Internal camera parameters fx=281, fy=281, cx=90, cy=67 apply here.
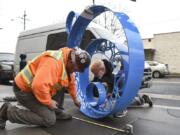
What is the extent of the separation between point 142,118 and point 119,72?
1.00m

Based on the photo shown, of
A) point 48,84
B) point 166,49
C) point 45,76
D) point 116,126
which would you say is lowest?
point 116,126

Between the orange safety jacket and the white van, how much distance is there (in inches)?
139

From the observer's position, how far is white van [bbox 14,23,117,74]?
8152 mm

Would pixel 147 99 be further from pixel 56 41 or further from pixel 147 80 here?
pixel 56 41

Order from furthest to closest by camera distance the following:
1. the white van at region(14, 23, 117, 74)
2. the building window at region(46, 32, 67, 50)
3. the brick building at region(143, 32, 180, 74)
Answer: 1. the brick building at region(143, 32, 180, 74)
2. the building window at region(46, 32, 67, 50)
3. the white van at region(14, 23, 117, 74)

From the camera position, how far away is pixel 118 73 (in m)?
5.46

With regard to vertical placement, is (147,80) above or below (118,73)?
below

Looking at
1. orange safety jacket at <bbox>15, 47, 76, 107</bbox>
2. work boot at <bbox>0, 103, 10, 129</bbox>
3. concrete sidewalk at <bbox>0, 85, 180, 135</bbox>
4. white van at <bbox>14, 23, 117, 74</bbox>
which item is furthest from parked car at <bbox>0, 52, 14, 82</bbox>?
orange safety jacket at <bbox>15, 47, 76, 107</bbox>

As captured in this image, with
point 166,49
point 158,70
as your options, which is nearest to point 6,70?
point 158,70

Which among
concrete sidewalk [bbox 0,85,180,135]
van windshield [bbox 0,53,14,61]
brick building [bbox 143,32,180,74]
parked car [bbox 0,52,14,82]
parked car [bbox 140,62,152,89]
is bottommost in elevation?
concrete sidewalk [bbox 0,85,180,135]

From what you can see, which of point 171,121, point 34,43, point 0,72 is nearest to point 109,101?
point 171,121

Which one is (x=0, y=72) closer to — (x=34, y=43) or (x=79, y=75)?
(x=34, y=43)

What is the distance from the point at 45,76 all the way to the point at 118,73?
6.02 feet

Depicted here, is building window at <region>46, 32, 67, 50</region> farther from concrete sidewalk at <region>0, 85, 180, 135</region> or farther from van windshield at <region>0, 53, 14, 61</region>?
van windshield at <region>0, 53, 14, 61</region>
